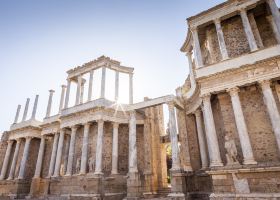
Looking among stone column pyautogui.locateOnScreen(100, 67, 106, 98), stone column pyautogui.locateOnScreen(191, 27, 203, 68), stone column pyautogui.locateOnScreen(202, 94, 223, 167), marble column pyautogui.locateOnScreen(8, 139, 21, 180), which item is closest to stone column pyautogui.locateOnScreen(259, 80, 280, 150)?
stone column pyautogui.locateOnScreen(202, 94, 223, 167)

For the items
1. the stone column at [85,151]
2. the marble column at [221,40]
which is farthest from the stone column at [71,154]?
the marble column at [221,40]

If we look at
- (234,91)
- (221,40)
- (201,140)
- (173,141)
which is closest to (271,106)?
(234,91)

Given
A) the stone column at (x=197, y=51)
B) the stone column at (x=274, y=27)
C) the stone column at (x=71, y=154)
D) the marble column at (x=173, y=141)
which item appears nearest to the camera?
the stone column at (x=274, y=27)

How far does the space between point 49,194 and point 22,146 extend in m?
8.69

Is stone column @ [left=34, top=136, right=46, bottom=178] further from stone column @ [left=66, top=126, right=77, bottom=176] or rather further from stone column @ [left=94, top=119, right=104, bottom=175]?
stone column @ [left=94, top=119, right=104, bottom=175]

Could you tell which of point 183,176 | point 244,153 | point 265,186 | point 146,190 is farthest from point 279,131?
point 146,190

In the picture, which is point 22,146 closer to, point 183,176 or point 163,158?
point 163,158

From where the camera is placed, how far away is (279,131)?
1006 cm

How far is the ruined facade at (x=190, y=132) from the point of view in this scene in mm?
10742

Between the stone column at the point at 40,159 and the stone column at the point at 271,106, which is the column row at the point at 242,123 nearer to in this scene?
the stone column at the point at 271,106

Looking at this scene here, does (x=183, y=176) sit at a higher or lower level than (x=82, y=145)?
lower

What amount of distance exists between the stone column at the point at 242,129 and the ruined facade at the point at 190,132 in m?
0.05

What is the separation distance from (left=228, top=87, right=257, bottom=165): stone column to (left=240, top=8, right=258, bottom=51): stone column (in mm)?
2929

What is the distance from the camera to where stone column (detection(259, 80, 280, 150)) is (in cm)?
1016
